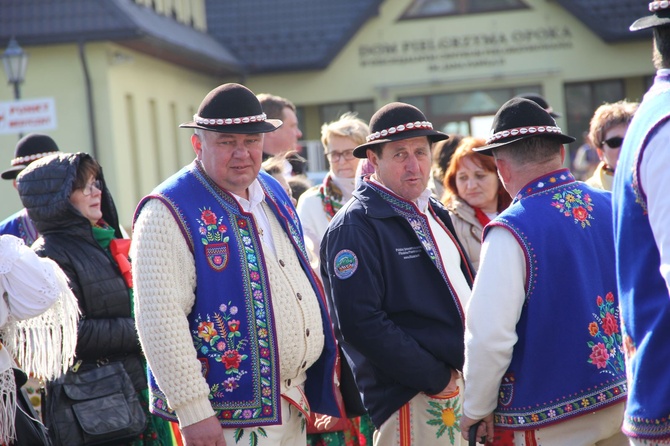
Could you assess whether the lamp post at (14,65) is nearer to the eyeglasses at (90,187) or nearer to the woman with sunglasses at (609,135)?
the eyeglasses at (90,187)

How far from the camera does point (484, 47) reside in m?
28.2

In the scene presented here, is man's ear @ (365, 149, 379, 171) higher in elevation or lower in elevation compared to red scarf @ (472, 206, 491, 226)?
higher

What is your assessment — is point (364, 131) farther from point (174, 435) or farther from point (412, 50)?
point (412, 50)

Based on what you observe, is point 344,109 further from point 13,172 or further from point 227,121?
point 227,121

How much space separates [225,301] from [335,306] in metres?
0.63

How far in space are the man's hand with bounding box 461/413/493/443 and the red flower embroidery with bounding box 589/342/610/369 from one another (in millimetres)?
437

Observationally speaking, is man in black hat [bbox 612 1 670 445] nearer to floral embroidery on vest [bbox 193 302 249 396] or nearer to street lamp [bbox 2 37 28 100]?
floral embroidery on vest [bbox 193 302 249 396]

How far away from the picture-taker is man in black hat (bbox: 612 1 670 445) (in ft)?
9.59

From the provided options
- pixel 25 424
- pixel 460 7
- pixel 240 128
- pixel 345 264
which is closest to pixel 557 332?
pixel 345 264

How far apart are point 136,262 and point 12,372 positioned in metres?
0.74

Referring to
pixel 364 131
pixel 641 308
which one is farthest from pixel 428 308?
pixel 364 131

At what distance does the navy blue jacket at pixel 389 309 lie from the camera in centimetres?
448

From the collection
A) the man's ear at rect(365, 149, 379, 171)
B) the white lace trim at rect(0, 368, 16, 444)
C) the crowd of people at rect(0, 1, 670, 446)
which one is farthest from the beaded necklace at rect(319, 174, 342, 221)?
the white lace trim at rect(0, 368, 16, 444)

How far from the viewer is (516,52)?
92.3 ft
